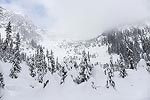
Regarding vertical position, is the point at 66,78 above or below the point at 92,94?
above

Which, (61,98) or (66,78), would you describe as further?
(66,78)

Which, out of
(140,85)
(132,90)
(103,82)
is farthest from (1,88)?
(140,85)

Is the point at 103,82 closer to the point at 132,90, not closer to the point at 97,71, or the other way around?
the point at 97,71

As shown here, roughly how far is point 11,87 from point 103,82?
14526 millimetres

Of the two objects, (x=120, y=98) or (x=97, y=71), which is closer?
(x=120, y=98)

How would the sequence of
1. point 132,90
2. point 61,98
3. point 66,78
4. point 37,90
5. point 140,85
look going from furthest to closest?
1. point 140,85
2. point 132,90
3. point 66,78
4. point 37,90
5. point 61,98

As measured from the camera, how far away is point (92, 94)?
1104 inches

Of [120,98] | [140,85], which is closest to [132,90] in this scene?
[140,85]

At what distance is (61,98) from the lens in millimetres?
27234

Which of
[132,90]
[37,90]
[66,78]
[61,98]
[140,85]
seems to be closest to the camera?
[61,98]

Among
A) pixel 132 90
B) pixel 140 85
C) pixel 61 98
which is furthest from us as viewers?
pixel 140 85

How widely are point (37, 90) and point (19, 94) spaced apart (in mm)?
2826

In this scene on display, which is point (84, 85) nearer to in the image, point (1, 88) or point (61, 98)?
point (61, 98)

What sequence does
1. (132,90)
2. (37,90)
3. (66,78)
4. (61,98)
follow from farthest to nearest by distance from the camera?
(132,90) → (66,78) → (37,90) → (61,98)
